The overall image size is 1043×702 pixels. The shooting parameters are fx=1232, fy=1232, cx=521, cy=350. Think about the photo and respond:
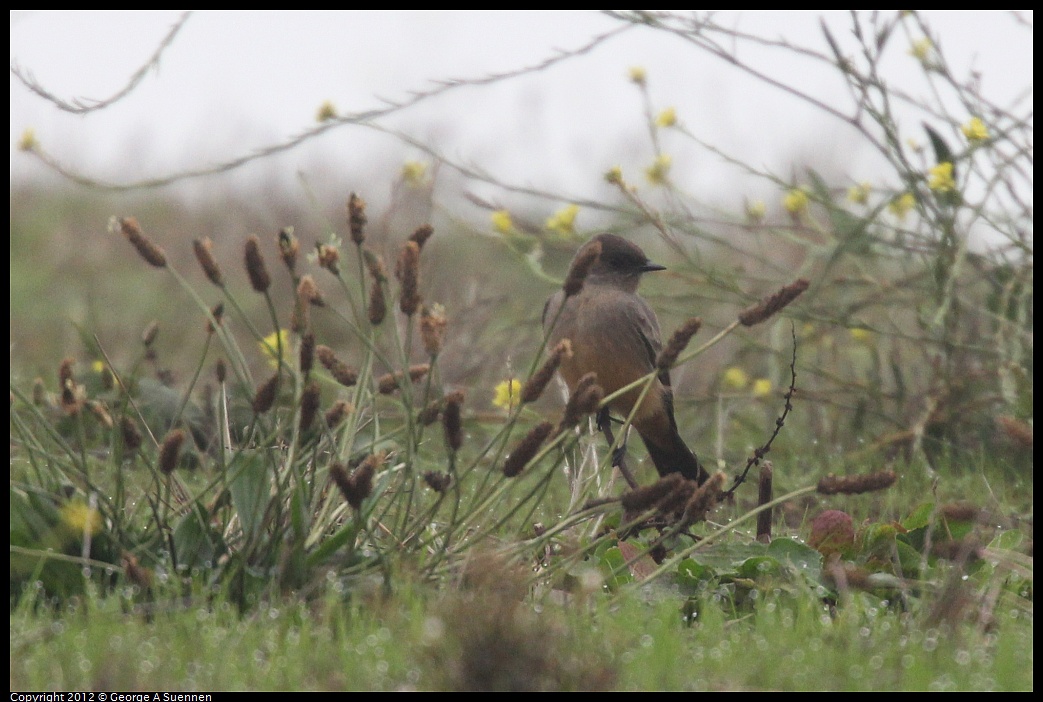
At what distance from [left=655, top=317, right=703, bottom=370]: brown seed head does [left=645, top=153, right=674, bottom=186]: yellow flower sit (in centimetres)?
282

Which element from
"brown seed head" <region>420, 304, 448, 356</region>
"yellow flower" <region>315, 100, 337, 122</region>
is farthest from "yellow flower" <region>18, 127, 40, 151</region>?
"brown seed head" <region>420, 304, 448, 356</region>

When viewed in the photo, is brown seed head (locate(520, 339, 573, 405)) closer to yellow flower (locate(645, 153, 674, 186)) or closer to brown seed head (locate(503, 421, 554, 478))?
brown seed head (locate(503, 421, 554, 478))

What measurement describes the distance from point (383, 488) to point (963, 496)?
8.47 feet

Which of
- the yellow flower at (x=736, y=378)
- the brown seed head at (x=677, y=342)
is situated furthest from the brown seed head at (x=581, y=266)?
the yellow flower at (x=736, y=378)

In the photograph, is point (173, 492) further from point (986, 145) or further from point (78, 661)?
point (986, 145)

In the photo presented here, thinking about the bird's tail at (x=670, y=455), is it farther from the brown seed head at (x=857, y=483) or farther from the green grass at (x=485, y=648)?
the brown seed head at (x=857, y=483)

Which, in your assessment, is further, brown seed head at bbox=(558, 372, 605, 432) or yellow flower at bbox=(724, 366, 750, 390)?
yellow flower at bbox=(724, 366, 750, 390)

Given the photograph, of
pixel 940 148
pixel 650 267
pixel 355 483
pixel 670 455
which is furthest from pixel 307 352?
pixel 940 148

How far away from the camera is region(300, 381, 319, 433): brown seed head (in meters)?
3.02

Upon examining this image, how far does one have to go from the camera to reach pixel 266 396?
3.11 m

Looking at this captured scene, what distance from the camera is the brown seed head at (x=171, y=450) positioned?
2.88 meters

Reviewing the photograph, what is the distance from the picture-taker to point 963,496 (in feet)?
15.9
